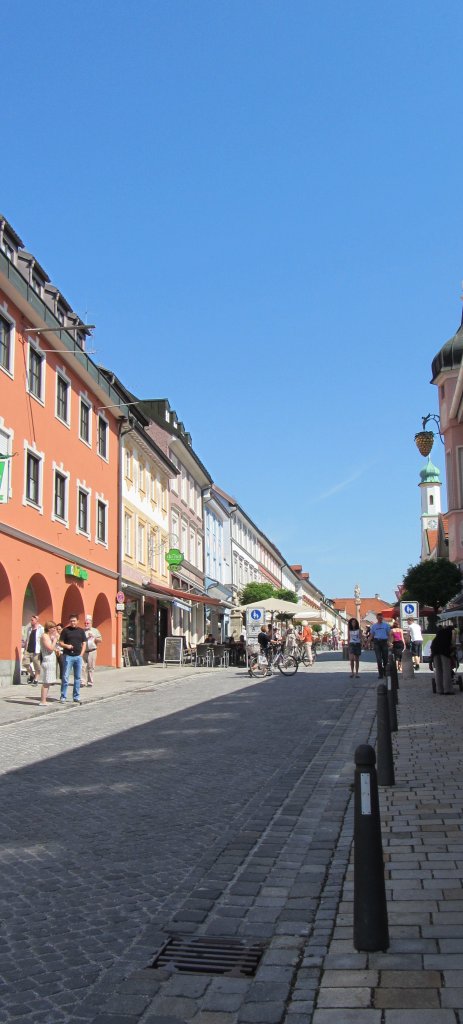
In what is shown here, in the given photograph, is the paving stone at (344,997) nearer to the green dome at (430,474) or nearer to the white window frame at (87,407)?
the white window frame at (87,407)

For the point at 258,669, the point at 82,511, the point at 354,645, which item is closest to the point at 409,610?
the point at 258,669

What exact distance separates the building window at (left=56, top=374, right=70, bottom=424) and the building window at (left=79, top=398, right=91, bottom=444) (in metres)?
1.54

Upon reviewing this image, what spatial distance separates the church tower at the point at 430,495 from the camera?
381 ft

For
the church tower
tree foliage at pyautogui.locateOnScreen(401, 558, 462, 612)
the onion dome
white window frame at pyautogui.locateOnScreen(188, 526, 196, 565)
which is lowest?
tree foliage at pyautogui.locateOnScreen(401, 558, 462, 612)

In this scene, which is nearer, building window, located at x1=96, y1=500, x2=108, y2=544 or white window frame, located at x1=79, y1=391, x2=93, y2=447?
white window frame, located at x1=79, y1=391, x2=93, y2=447

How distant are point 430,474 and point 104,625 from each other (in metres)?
90.9

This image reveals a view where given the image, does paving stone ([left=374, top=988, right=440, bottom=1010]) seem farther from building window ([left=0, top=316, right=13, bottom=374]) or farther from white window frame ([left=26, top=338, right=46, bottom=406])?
white window frame ([left=26, top=338, right=46, bottom=406])

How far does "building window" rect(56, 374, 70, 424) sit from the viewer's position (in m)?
28.1

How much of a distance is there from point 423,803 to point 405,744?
3.90 meters

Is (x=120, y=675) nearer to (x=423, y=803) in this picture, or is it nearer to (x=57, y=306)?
(x=57, y=306)

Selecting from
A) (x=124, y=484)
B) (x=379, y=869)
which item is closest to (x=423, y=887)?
(x=379, y=869)

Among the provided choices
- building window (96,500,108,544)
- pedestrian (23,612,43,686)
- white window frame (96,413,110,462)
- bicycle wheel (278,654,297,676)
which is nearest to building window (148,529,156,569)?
building window (96,500,108,544)

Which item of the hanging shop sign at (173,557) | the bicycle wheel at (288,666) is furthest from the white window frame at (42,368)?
the hanging shop sign at (173,557)

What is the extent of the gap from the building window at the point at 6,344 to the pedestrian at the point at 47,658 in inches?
290
